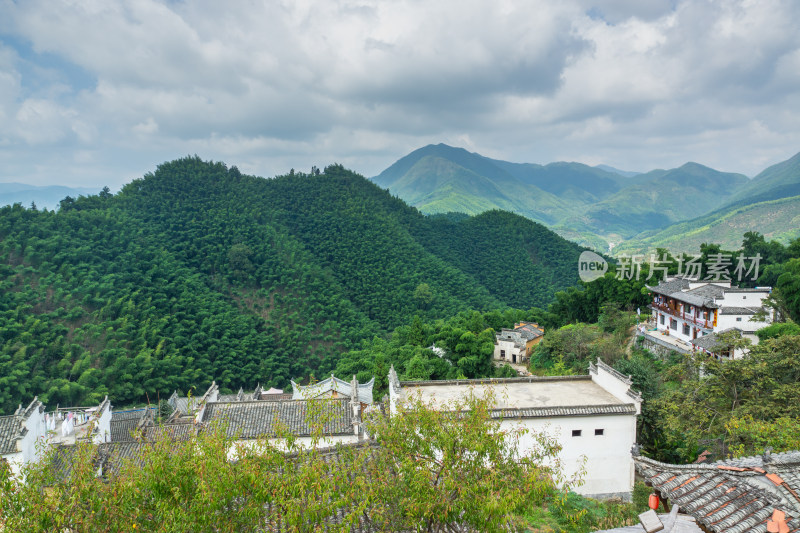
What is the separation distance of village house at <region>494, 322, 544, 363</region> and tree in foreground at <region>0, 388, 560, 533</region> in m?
23.2

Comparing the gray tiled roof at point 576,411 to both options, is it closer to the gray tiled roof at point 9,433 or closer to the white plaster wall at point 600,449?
the white plaster wall at point 600,449

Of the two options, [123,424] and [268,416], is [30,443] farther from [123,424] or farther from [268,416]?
[123,424]

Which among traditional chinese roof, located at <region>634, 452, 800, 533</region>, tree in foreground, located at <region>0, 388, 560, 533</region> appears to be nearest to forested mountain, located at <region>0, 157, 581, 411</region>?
tree in foreground, located at <region>0, 388, 560, 533</region>

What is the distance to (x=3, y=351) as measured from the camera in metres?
33.9

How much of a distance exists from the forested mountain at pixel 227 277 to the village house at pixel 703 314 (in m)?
24.4

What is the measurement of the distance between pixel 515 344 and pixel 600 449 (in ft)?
53.5

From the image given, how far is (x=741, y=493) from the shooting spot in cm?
481

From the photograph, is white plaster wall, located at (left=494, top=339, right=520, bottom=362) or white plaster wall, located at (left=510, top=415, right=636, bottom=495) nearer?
Answer: white plaster wall, located at (left=510, top=415, right=636, bottom=495)

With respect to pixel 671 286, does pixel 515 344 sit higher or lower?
lower

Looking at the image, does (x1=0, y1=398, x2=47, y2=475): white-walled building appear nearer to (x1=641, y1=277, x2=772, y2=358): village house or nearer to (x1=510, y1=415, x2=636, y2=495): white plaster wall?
(x1=510, y1=415, x2=636, y2=495): white plaster wall

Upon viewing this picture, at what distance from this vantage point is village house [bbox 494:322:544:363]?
29375mm

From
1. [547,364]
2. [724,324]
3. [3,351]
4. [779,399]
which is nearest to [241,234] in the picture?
[3,351]

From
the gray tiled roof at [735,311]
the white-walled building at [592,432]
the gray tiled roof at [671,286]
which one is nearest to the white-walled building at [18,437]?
the white-walled building at [592,432]

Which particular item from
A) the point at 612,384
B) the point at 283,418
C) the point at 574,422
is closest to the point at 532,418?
the point at 574,422
